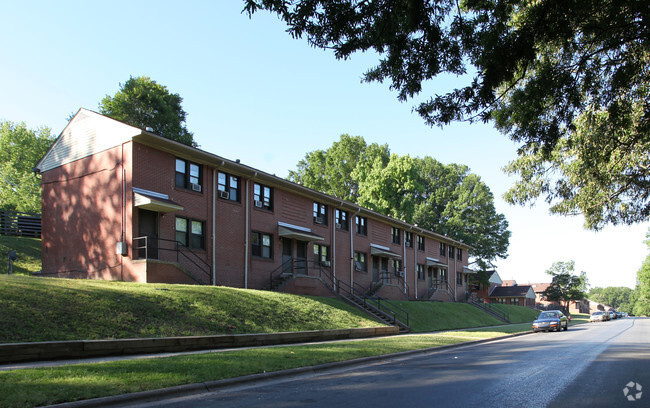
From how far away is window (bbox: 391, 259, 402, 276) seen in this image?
39219 millimetres

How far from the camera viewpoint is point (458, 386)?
29.6 feet

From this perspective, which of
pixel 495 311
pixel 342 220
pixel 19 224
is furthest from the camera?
pixel 495 311

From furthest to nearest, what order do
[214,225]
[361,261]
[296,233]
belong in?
[361,261] → [296,233] → [214,225]

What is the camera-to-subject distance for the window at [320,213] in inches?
1186

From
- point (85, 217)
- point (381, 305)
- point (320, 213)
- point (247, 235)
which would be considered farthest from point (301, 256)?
point (85, 217)

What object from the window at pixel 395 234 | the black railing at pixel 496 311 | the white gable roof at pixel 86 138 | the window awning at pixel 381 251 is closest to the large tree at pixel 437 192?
the black railing at pixel 496 311

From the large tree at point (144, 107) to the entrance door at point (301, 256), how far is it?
18.9m

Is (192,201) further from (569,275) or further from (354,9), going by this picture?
(569,275)

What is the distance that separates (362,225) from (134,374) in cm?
2750

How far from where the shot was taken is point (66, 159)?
23469mm

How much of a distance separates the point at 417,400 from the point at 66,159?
2169cm

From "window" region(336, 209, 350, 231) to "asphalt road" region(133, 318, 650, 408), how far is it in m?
19.6

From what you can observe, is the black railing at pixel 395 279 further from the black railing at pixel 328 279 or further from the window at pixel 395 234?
the black railing at pixel 328 279

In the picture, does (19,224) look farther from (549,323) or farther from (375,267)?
(549,323)
